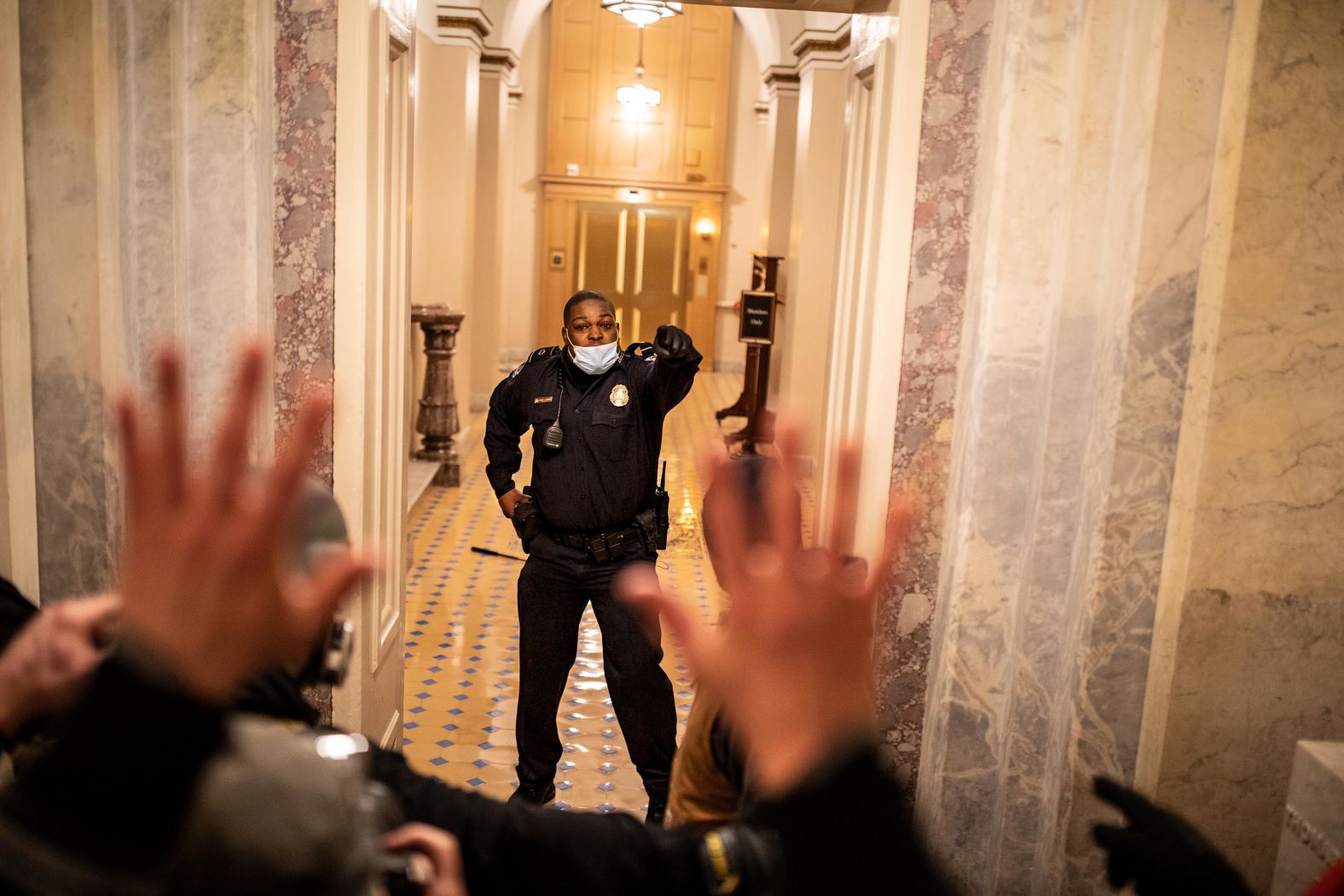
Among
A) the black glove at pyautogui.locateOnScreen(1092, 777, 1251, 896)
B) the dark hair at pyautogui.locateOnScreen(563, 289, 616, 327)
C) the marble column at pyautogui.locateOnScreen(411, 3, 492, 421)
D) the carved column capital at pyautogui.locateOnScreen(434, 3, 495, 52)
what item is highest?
the carved column capital at pyautogui.locateOnScreen(434, 3, 495, 52)

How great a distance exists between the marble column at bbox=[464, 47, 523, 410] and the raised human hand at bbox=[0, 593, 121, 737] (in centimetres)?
1049

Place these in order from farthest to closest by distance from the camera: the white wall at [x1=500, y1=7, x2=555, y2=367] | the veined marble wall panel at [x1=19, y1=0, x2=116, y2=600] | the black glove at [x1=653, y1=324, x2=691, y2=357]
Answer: the white wall at [x1=500, y1=7, x2=555, y2=367] → the black glove at [x1=653, y1=324, x2=691, y2=357] → the veined marble wall panel at [x1=19, y1=0, x2=116, y2=600]

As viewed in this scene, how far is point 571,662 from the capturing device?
4.14 m

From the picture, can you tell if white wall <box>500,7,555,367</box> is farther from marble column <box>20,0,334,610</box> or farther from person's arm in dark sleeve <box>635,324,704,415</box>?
marble column <box>20,0,334,610</box>

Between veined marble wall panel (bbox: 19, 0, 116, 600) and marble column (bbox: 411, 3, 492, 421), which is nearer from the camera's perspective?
veined marble wall panel (bbox: 19, 0, 116, 600)

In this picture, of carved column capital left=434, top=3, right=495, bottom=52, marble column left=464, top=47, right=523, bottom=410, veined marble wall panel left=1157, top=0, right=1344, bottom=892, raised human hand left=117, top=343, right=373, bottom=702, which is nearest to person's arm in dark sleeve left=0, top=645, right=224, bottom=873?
raised human hand left=117, top=343, right=373, bottom=702

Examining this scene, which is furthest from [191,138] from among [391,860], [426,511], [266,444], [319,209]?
[426,511]

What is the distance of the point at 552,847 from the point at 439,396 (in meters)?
7.67

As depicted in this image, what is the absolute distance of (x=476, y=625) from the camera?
6.25 meters

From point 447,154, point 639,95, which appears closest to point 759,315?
point 447,154

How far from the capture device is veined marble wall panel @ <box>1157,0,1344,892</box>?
2.94 metres

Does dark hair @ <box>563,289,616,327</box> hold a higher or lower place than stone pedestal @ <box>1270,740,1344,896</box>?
higher

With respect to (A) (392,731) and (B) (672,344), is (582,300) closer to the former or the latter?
(B) (672,344)

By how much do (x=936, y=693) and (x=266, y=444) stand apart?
235 centimetres
